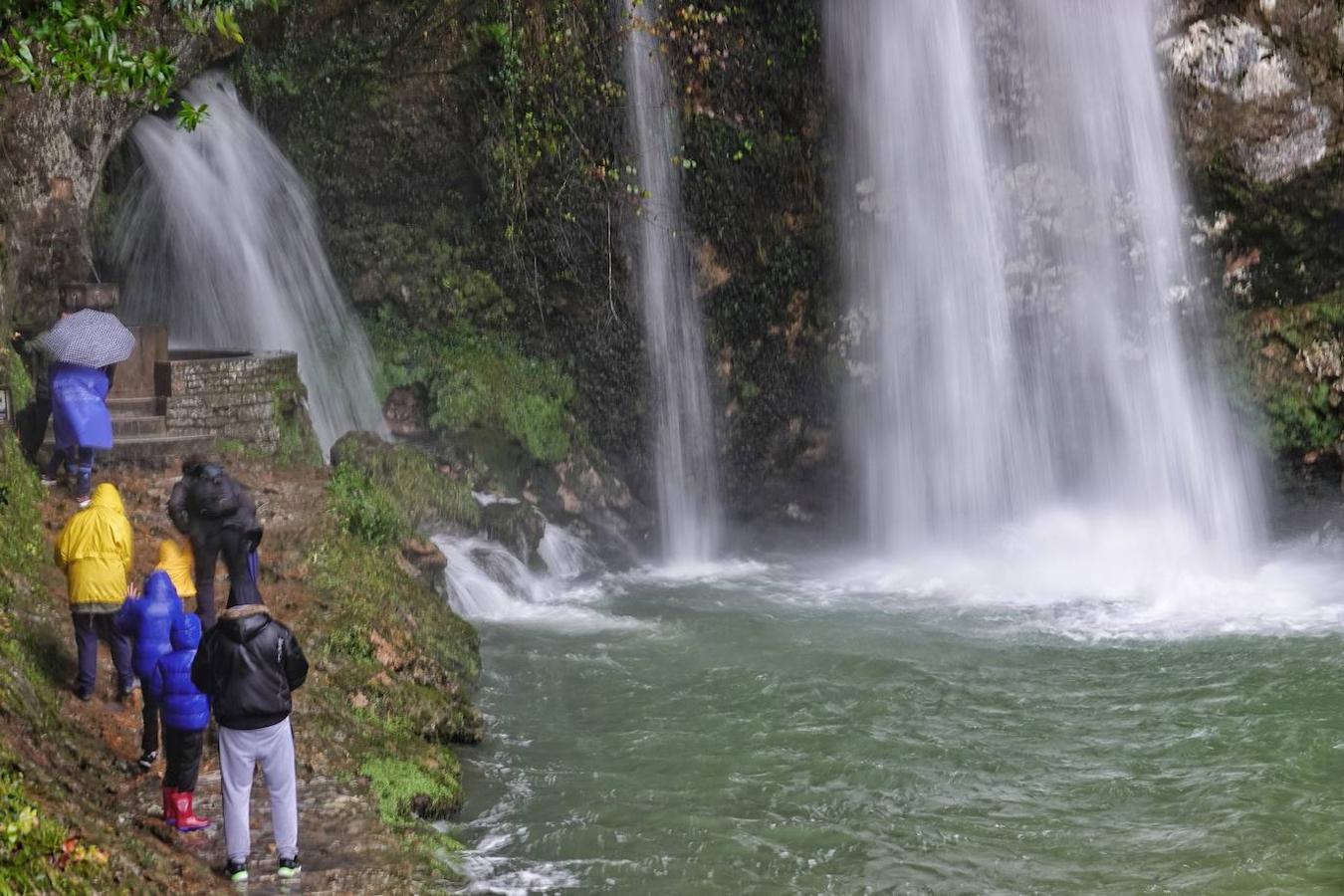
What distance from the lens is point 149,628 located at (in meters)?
7.03

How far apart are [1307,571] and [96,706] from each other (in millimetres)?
12840

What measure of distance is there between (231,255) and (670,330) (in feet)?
18.2

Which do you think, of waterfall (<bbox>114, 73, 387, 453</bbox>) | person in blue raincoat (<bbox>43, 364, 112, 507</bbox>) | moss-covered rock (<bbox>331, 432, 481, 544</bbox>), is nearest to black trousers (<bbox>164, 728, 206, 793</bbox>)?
person in blue raincoat (<bbox>43, 364, 112, 507</bbox>)

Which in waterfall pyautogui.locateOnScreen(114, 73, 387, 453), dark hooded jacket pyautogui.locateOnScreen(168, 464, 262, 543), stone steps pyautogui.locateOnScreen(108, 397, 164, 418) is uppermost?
waterfall pyautogui.locateOnScreen(114, 73, 387, 453)

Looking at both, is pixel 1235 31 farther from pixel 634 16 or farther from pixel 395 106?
pixel 395 106

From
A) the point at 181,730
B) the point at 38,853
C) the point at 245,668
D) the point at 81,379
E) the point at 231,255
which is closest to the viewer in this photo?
the point at 38,853

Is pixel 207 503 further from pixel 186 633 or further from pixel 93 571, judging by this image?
pixel 186 633

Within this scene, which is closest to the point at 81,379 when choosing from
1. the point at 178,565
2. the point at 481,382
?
the point at 178,565

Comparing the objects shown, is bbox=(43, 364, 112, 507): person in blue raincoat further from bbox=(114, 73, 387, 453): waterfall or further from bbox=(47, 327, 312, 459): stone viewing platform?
bbox=(114, 73, 387, 453): waterfall

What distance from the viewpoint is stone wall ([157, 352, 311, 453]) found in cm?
1289

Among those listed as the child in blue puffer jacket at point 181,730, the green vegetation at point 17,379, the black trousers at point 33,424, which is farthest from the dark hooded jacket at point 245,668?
the green vegetation at point 17,379

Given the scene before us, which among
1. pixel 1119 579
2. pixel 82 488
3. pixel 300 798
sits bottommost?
pixel 300 798

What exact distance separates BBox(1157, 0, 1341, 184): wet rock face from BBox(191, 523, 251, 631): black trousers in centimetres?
1268

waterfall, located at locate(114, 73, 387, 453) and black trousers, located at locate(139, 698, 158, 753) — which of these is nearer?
black trousers, located at locate(139, 698, 158, 753)
